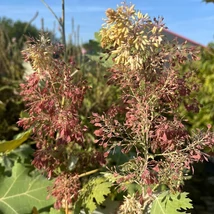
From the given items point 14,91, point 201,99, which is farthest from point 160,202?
point 14,91

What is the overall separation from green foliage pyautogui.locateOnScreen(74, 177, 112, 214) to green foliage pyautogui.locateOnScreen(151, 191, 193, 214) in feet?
0.61

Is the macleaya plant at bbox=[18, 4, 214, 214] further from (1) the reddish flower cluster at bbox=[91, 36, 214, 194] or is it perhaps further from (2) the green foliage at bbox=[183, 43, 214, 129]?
(2) the green foliage at bbox=[183, 43, 214, 129]

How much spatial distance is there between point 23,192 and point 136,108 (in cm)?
62

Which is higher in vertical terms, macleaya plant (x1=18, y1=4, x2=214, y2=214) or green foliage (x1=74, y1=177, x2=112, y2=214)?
macleaya plant (x1=18, y1=4, x2=214, y2=214)

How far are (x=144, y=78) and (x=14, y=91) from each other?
299 centimetres

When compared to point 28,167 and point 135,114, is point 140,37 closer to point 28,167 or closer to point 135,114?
point 135,114

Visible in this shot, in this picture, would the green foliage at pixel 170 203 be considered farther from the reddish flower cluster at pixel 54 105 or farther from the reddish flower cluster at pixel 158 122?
the reddish flower cluster at pixel 54 105

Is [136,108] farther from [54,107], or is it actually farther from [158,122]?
[54,107]

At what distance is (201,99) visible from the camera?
151 inches

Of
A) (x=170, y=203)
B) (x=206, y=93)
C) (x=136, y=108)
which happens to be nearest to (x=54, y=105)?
(x=136, y=108)

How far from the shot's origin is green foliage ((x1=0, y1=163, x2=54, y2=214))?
4.95 ft

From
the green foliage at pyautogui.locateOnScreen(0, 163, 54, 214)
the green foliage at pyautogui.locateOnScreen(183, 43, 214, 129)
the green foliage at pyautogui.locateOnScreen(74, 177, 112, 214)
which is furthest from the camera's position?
the green foliage at pyautogui.locateOnScreen(183, 43, 214, 129)

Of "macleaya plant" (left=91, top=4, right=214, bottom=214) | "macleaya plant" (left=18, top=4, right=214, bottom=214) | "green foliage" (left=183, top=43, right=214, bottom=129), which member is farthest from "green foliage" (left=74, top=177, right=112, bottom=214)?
"green foliage" (left=183, top=43, right=214, bottom=129)

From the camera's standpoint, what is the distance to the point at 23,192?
1.55 meters
